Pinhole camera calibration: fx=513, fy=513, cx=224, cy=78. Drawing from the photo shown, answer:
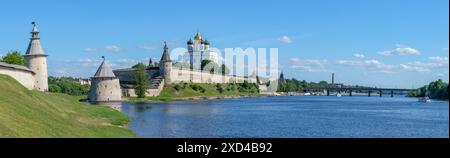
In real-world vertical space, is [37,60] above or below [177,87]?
above

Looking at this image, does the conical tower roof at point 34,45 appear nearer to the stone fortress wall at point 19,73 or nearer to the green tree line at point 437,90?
the stone fortress wall at point 19,73

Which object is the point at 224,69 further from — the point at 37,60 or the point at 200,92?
the point at 37,60

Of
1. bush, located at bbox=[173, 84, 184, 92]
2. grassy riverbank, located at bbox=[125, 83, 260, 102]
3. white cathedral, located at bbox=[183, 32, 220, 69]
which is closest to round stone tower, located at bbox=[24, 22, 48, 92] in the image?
grassy riverbank, located at bbox=[125, 83, 260, 102]

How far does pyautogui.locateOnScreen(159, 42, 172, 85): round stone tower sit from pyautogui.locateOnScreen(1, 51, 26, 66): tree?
39175 mm

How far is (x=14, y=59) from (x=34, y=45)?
3.37 metres

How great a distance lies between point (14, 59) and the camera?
167 ft

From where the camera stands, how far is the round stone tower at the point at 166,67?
3580 inches

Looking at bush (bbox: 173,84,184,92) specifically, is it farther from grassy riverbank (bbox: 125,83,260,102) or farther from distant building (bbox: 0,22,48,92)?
distant building (bbox: 0,22,48,92)

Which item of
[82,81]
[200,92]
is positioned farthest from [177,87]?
[82,81]

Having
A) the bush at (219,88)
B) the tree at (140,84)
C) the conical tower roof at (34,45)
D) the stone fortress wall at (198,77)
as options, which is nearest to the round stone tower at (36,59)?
the conical tower roof at (34,45)

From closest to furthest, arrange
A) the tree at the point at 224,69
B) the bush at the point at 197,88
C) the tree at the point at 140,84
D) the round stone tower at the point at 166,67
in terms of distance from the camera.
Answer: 1. the tree at the point at 140,84
2. the round stone tower at the point at 166,67
3. the bush at the point at 197,88
4. the tree at the point at 224,69

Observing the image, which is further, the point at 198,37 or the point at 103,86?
the point at 198,37
